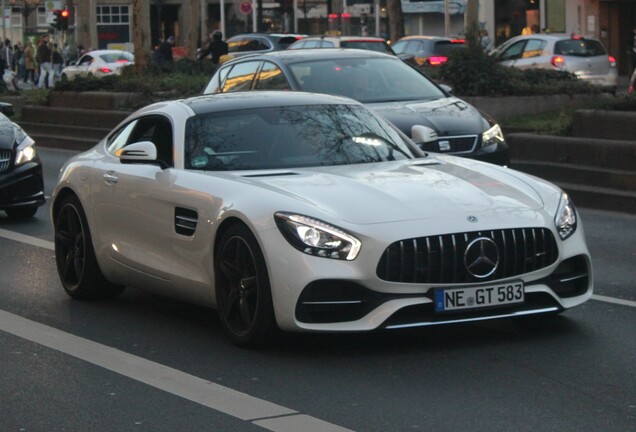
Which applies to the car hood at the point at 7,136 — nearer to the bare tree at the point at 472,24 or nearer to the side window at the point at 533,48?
the bare tree at the point at 472,24

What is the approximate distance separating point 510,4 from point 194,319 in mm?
53580

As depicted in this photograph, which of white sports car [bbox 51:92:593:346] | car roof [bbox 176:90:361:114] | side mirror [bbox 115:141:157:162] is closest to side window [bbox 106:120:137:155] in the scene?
white sports car [bbox 51:92:593:346]

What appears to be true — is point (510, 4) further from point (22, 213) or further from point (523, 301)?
point (523, 301)

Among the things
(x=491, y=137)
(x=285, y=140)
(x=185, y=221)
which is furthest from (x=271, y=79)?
(x=185, y=221)

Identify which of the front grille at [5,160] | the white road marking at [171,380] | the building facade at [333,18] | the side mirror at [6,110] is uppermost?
the building facade at [333,18]

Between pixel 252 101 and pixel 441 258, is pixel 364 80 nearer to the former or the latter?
pixel 252 101

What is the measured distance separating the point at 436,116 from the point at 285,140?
6.44m

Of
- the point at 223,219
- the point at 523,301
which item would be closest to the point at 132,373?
the point at 223,219

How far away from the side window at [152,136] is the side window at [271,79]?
6192 millimetres

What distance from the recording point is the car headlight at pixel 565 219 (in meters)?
7.97

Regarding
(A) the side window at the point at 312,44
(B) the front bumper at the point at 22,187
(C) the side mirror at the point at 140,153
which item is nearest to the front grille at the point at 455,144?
(B) the front bumper at the point at 22,187

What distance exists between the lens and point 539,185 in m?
8.43

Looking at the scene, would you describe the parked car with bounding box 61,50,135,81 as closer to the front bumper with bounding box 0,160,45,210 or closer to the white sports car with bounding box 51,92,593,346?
the front bumper with bounding box 0,160,45,210

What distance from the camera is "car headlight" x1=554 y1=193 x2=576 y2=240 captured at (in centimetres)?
797
